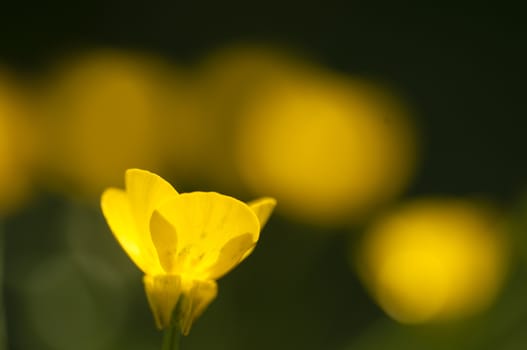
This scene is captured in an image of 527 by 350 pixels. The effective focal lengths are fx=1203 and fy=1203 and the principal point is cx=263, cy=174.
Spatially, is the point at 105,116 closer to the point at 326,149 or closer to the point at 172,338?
the point at 326,149

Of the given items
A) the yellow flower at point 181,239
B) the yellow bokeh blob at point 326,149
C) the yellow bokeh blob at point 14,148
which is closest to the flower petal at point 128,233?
the yellow flower at point 181,239

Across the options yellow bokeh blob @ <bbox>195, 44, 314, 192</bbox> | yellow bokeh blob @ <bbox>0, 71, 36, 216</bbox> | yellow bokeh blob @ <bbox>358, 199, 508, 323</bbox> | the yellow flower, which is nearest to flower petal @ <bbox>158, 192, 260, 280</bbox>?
the yellow flower

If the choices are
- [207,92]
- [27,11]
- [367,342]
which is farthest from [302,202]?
[27,11]

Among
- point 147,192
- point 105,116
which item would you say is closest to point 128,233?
point 147,192

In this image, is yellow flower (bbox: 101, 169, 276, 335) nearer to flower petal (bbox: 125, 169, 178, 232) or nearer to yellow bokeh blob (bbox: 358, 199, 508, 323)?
flower petal (bbox: 125, 169, 178, 232)

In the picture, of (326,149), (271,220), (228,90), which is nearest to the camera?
(271,220)

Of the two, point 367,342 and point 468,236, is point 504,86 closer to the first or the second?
point 468,236
